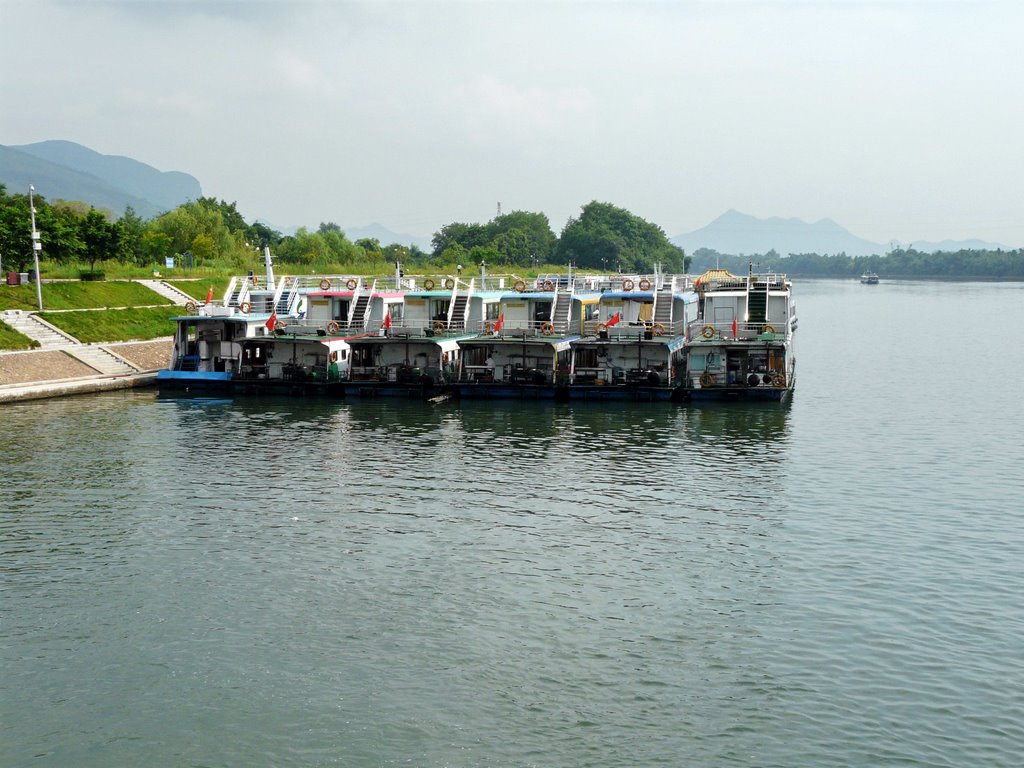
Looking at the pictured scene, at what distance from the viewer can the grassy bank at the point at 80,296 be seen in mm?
75562

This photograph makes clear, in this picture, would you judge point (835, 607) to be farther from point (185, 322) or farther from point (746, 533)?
point (185, 322)

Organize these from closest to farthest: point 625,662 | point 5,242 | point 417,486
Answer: point 625,662 < point 417,486 < point 5,242

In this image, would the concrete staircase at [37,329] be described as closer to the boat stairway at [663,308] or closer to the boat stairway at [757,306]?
the boat stairway at [663,308]

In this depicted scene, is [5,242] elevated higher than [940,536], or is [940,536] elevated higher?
[5,242]

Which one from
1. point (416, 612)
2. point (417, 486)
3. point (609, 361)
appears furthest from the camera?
point (609, 361)

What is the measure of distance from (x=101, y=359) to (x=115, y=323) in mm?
8232

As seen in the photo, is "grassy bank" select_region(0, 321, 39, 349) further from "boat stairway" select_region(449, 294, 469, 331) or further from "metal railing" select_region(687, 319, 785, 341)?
"metal railing" select_region(687, 319, 785, 341)

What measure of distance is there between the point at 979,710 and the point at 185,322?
187 ft

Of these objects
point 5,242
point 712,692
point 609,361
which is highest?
point 5,242

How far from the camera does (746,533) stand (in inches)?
1325

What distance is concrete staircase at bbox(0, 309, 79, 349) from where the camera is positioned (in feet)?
227

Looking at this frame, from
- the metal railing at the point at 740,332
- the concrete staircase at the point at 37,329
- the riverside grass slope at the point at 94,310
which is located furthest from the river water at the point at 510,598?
the riverside grass slope at the point at 94,310

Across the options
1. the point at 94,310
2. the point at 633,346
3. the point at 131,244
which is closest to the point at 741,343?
the point at 633,346

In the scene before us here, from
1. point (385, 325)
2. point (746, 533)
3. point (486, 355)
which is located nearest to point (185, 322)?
point (385, 325)
